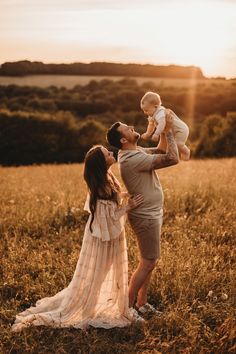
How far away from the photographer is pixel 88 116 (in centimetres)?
5109

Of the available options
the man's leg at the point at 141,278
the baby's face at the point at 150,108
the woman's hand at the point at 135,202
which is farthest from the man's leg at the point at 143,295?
the baby's face at the point at 150,108

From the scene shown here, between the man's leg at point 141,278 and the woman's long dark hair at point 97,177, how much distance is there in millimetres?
737

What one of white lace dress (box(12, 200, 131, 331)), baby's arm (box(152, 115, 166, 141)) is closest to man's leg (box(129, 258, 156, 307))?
white lace dress (box(12, 200, 131, 331))

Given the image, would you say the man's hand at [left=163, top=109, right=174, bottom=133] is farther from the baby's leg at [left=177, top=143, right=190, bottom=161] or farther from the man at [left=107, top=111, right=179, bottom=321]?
Result: the baby's leg at [left=177, top=143, right=190, bottom=161]

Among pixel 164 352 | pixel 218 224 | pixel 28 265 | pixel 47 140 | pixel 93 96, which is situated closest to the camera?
pixel 164 352

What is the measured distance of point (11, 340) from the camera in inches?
178

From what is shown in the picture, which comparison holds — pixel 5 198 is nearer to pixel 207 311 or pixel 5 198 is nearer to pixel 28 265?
pixel 28 265

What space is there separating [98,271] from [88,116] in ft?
154

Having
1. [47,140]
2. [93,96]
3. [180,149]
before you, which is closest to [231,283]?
[180,149]

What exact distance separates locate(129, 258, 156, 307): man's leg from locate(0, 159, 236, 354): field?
281 mm

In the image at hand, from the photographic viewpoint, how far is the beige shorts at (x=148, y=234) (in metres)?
4.68

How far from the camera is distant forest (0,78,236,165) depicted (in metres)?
36.8

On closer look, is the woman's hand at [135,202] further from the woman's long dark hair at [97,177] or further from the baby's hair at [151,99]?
the baby's hair at [151,99]

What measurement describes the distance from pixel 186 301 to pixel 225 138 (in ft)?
101
